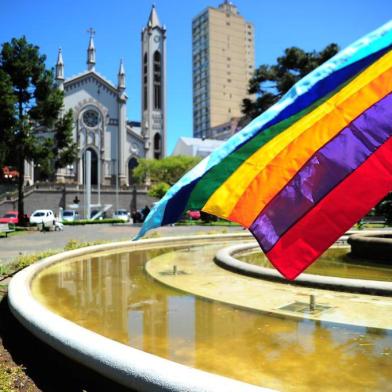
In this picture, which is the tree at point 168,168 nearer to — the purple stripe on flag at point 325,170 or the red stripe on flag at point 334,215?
the purple stripe on flag at point 325,170

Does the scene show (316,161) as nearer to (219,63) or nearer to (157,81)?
(157,81)

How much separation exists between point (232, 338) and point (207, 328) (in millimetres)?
489

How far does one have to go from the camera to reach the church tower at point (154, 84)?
236 feet

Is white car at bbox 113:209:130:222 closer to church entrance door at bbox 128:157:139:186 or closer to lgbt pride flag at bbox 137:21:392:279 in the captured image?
church entrance door at bbox 128:157:139:186

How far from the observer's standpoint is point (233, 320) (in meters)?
5.59

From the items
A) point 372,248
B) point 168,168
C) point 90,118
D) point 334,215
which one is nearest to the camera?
point 334,215

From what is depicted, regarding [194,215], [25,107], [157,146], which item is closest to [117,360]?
[25,107]

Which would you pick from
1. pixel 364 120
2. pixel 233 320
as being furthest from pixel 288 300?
pixel 364 120

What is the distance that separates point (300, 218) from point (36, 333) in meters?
2.81

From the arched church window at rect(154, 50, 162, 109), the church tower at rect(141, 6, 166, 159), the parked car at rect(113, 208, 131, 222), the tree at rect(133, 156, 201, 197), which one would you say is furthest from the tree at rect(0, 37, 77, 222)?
the arched church window at rect(154, 50, 162, 109)

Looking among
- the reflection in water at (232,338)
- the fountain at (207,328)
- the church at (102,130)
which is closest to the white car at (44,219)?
the fountain at (207,328)

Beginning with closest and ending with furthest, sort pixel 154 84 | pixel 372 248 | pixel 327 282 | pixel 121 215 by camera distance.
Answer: pixel 327 282
pixel 372 248
pixel 121 215
pixel 154 84

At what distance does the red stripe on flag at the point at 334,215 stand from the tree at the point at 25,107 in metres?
28.7

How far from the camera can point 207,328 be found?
5254 mm
